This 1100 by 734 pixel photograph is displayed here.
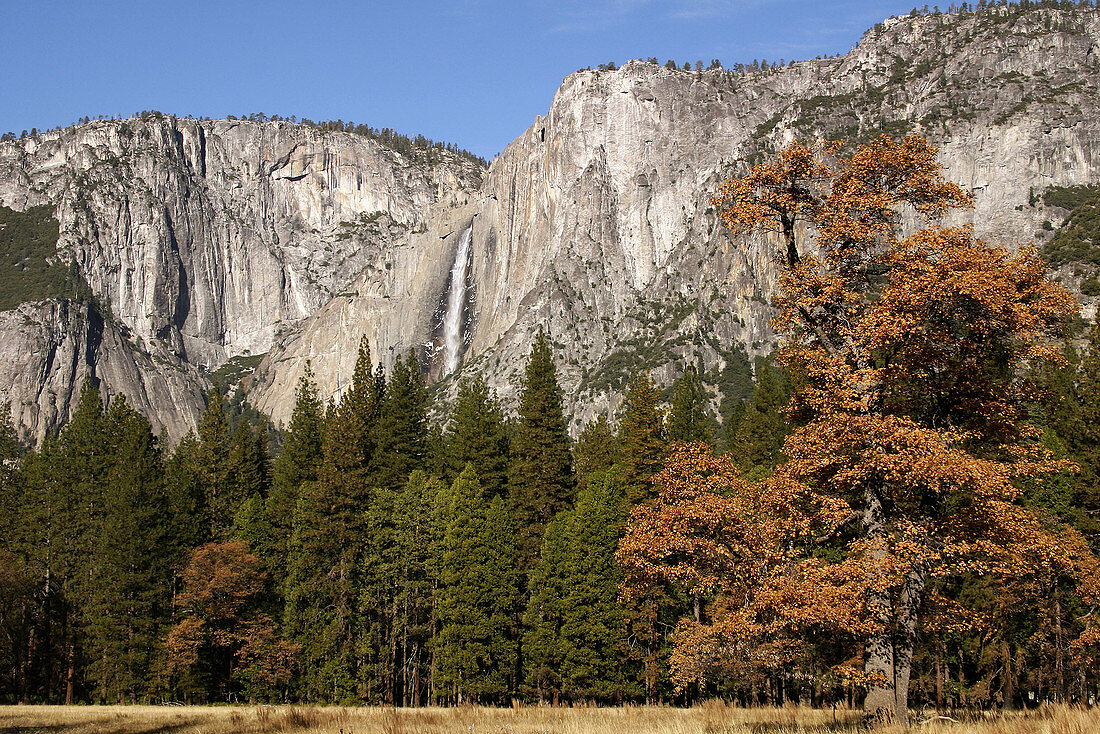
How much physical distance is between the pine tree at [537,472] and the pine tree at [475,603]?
3945 mm

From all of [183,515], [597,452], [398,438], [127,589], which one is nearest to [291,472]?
[398,438]

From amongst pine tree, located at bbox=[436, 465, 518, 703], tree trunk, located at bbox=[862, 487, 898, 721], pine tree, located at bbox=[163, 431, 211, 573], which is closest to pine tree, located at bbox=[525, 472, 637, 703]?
pine tree, located at bbox=[436, 465, 518, 703]

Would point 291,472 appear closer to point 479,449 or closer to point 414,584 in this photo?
point 479,449

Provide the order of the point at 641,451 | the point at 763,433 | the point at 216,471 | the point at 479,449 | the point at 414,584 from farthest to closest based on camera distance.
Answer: the point at 216,471
the point at 763,433
the point at 479,449
the point at 641,451
the point at 414,584

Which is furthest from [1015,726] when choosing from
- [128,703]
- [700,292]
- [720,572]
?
[700,292]

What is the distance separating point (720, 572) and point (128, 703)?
103ft

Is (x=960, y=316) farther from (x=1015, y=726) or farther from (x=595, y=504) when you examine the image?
(x=595, y=504)

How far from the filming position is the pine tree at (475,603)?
41000 millimetres

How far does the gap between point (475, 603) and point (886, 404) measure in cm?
2739

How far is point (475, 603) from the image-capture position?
42.2 meters

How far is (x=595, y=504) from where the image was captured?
141ft

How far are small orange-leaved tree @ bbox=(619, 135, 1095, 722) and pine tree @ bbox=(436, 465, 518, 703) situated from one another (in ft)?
73.9

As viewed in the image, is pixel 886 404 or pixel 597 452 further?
pixel 597 452

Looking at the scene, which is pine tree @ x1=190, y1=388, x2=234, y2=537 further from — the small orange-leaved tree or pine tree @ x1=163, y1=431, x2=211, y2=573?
the small orange-leaved tree
